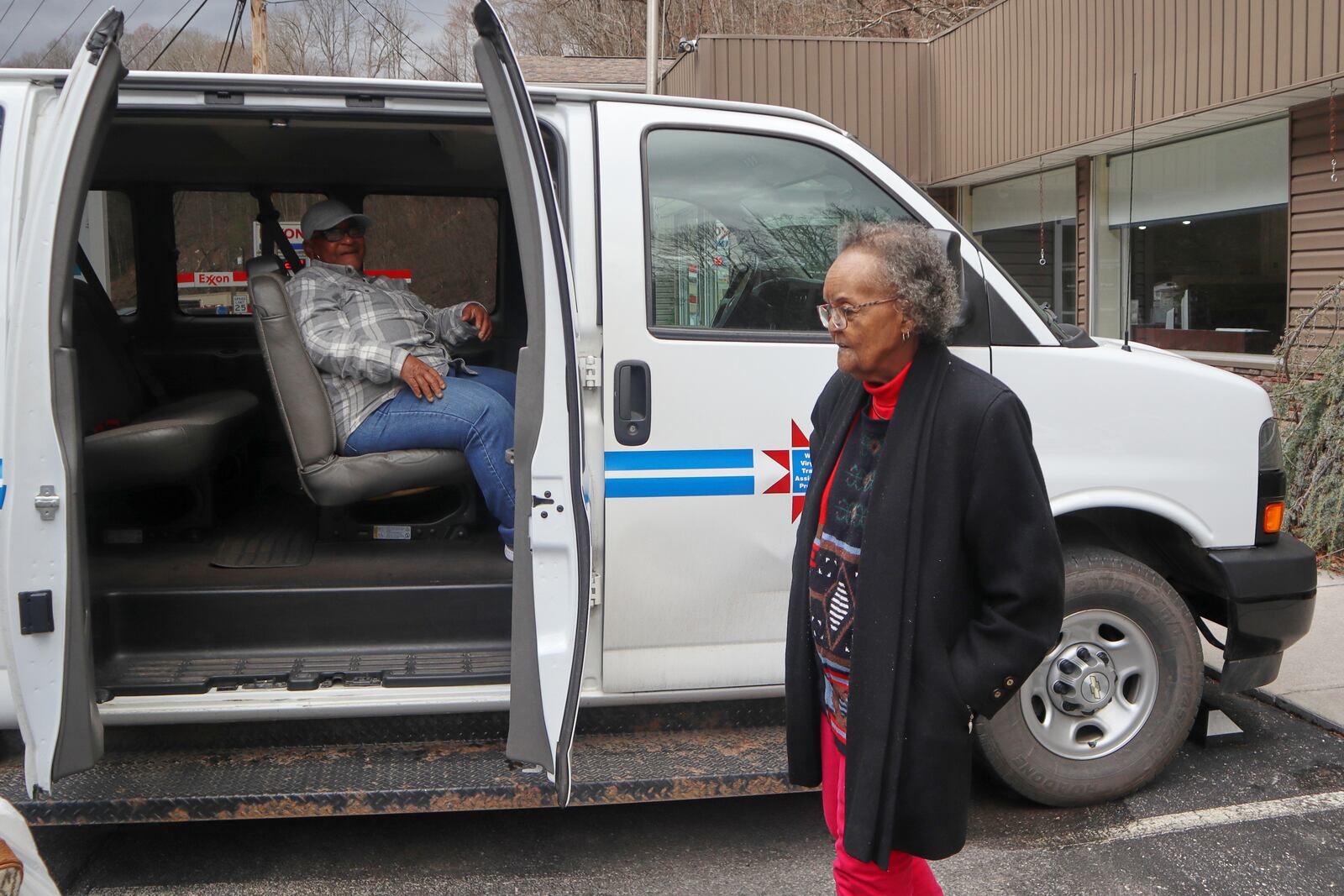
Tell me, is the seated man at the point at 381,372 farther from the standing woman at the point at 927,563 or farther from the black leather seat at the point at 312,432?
the standing woman at the point at 927,563

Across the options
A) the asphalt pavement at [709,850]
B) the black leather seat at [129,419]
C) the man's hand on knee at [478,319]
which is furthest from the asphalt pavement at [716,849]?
the man's hand on knee at [478,319]

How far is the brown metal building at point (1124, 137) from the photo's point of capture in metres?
8.60

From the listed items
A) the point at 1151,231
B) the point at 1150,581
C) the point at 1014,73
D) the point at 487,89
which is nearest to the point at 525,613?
the point at 487,89

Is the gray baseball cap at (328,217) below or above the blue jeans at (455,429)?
above

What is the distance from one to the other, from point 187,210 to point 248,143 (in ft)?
2.54

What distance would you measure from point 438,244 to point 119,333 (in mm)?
1355

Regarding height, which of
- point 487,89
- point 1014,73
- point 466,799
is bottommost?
point 466,799

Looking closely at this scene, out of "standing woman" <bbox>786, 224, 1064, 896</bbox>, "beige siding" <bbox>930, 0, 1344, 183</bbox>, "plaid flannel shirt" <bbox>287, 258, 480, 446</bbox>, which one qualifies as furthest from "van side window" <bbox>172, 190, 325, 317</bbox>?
"beige siding" <bbox>930, 0, 1344, 183</bbox>

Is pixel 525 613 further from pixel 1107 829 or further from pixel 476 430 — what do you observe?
pixel 1107 829

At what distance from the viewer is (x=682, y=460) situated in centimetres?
347

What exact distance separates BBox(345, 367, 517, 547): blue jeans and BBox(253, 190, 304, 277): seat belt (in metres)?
1.20

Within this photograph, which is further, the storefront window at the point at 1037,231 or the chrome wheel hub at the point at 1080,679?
the storefront window at the point at 1037,231

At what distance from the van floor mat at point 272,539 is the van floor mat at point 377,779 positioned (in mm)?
826

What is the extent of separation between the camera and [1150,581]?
3.78 metres
